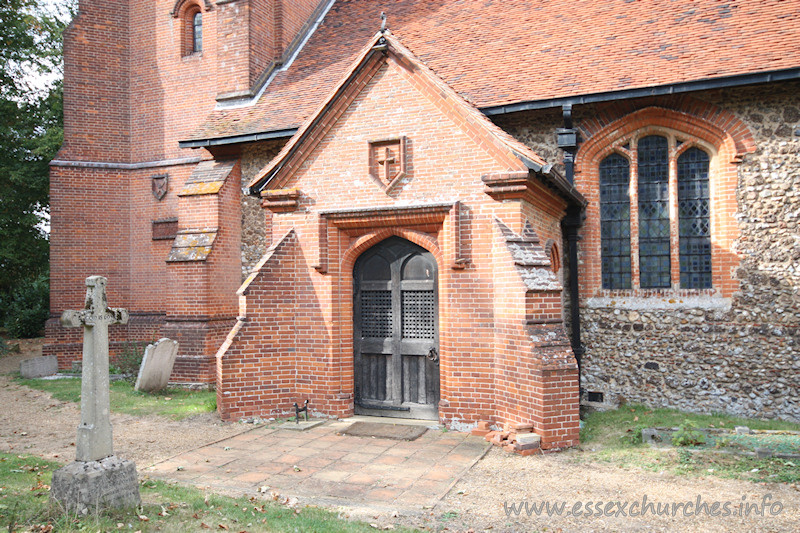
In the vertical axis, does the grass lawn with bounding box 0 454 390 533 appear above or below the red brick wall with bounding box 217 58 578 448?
below

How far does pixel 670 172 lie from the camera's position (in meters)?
9.56

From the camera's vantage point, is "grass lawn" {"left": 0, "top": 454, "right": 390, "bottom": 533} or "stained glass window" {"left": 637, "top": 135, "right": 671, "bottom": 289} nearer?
"grass lawn" {"left": 0, "top": 454, "right": 390, "bottom": 533}

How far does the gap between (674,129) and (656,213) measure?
4.79 ft

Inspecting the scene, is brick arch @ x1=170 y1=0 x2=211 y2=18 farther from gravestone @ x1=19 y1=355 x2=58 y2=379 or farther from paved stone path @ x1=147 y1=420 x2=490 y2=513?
paved stone path @ x1=147 y1=420 x2=490 y2=513

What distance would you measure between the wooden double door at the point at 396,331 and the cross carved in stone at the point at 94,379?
4.26m

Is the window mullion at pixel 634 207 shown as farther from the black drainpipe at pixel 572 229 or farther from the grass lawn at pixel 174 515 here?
the grass lawn at pixel 174 515

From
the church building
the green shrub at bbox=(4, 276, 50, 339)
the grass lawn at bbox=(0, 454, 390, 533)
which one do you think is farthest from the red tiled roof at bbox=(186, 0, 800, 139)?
the green shrub at bbox=(4, 276, 50, 339)

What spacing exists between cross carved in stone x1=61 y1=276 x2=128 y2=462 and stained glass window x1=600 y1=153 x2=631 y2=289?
26.4ft

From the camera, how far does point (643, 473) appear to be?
6195mm

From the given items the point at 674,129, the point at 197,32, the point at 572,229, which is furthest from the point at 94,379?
the point at 197,32

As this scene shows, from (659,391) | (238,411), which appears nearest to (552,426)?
(659,391)

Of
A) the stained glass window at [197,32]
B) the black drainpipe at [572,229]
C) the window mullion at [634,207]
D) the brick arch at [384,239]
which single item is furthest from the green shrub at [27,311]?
the window mullion at [634,207]

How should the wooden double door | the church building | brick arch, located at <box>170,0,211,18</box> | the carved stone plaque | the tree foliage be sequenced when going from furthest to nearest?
the tree foliage → brick arch, located at <box>170,0,211,18</box> → the wooden double door → the carved stone plaque → the church building

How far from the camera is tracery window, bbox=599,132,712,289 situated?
9477mm
